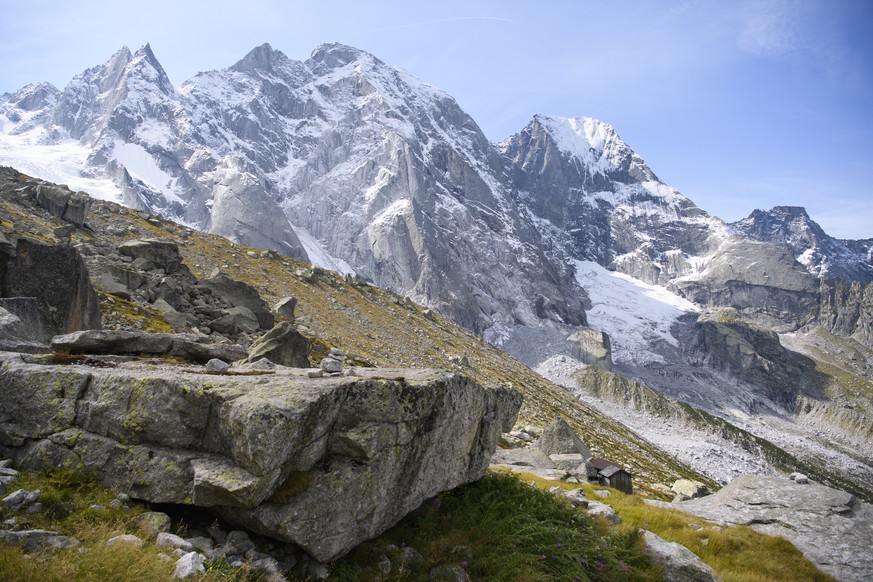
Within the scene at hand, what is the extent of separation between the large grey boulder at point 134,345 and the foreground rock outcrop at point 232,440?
1607 mm

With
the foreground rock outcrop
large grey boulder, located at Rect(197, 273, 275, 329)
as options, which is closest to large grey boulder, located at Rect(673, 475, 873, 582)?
the foreground rock outcrop

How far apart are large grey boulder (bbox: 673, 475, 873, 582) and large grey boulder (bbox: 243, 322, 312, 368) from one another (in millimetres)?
16410

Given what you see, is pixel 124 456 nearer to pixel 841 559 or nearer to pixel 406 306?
pixel 841 559

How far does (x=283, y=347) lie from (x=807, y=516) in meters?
20.3

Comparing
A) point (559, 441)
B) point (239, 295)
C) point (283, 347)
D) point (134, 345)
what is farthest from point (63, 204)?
point (559, 441)

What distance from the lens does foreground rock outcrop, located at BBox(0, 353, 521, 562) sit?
7797 mm

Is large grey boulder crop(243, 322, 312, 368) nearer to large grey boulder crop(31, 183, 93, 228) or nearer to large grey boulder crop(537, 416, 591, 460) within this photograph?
large grey boulder crop(537, 416, 591, 460)

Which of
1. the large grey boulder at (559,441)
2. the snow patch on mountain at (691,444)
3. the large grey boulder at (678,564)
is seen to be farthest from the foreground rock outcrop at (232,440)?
the snow patch on mountain at (691,444)

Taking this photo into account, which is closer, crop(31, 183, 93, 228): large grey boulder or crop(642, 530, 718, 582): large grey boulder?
crop(642, 530, 718, 582): large grey boulder

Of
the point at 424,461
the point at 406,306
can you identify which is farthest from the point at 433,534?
the point at 406,306

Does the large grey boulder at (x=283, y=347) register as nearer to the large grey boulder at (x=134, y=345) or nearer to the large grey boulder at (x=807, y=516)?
the large grey boulder at (x=134, y=345)

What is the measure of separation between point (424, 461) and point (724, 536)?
11152 mm

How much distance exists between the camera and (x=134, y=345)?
1217 cm

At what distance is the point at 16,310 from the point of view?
12.3 m
